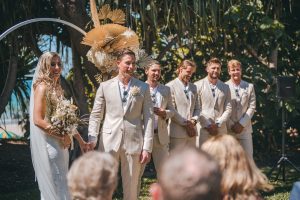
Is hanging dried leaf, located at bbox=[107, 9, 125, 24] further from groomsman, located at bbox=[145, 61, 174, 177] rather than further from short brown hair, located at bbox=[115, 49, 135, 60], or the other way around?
short brown hair, located at bbox=[115, 49, 135, 60]

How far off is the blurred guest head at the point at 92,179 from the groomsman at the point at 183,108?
4.88 meters

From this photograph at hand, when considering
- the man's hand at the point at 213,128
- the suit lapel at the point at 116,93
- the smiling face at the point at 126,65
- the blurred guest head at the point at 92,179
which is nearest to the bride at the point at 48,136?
the suit lapel at the point at 116,93

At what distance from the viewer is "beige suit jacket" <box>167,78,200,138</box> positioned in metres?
7.88

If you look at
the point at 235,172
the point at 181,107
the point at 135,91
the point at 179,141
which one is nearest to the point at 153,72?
the point at 181,107

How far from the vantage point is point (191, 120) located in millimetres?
7891

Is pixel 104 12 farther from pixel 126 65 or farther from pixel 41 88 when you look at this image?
pixel 41 88

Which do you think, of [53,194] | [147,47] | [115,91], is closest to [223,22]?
[147,47]

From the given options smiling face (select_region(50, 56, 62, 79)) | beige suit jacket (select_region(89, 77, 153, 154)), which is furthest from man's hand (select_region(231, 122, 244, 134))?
smiling face (select_region(50, 56, 62, 79))

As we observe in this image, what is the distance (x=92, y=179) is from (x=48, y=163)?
298 cm

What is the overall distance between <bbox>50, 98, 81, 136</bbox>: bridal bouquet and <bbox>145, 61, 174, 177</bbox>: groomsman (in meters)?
1.73

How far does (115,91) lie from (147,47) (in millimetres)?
3707

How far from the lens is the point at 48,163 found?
5.79m

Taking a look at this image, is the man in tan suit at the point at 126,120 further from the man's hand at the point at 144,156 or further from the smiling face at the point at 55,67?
the smiling face at the point at 55,67

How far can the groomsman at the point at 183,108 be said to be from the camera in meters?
7.85
